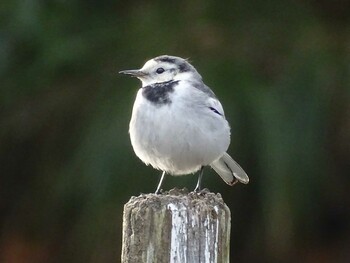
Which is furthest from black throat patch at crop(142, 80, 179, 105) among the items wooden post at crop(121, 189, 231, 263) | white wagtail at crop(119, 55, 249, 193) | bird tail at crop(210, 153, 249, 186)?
wooden post at crop(121, 189, 231, 263)

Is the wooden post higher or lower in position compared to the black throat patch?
lower

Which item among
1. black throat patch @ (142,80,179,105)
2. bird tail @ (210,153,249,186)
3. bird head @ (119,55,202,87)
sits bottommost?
bird tail @ (210,153,249,186)

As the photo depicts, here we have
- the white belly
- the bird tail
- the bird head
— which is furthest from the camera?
the bird tail

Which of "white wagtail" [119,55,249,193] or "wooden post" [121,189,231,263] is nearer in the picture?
"wooden post" [121,189,231,263]

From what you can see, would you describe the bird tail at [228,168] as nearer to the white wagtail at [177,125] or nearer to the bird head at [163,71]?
the white wagtail at [177,125]

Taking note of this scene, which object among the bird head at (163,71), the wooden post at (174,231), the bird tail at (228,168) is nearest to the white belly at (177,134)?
the bird head at (163,71)

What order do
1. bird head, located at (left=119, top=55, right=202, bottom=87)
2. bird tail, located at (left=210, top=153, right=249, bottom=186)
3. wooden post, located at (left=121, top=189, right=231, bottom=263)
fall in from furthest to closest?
bird tail, located at (left=210, top=153, right=249, bottom=186), bird head, located at (left=119, top=55, right=202, bottom=87), wooden post, located at (left=121, top=189, right=231, bottom=263)

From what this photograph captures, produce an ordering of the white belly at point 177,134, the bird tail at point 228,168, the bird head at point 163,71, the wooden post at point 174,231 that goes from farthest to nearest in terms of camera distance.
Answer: the bird tail at point 228,168
the bird head at point 163,71
the white belly at point 177,134
the wooden post at point 174,231

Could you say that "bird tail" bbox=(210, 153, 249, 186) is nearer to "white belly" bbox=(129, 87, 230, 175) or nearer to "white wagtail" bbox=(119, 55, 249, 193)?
"white wagtail" bbox=(119, 55, 249, 193)
